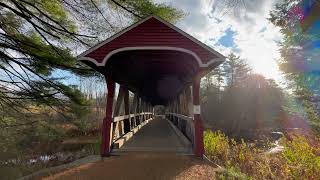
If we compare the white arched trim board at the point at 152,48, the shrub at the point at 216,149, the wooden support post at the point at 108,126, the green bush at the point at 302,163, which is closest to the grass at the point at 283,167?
the green bush at the point at 302,163

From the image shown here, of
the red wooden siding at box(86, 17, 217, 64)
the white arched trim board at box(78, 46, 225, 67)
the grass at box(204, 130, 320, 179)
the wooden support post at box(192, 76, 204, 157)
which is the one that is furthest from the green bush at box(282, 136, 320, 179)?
the red wooden siding at box(86, 17, 217, 64)

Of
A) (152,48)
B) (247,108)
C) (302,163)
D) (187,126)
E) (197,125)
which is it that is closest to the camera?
(302,163)

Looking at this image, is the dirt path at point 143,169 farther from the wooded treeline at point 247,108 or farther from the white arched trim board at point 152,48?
the wooded treeline at point 247,108

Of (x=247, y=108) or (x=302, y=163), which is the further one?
(x=247, y=108)

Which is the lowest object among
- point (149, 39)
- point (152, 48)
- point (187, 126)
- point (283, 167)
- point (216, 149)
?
point (283, 167)

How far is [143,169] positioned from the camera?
6.12 meters

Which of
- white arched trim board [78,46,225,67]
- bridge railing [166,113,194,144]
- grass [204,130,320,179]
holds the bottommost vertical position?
grass [204,130,320,179]

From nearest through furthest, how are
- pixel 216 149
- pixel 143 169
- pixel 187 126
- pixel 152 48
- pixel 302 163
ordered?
1. pixel 143 169
2. pixel 302 163
3. pixel 152 48
4. pixel 216 149
5. pixel 187 126

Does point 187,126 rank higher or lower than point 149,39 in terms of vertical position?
lower

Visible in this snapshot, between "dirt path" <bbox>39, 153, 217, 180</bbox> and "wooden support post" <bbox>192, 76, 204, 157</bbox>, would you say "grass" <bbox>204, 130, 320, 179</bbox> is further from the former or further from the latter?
"wooden support post" <bbox>192, 76, 204, 157</bbox>

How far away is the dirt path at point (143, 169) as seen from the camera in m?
5.72

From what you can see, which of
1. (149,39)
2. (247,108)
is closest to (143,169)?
(149,39)

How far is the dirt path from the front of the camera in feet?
18.8

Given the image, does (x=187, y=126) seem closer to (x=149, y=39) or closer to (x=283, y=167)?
(x=149, y=39)
